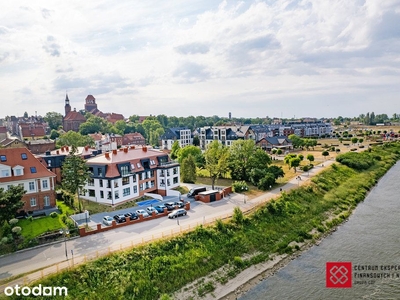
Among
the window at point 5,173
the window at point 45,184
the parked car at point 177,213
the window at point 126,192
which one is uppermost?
the window at point 5,173

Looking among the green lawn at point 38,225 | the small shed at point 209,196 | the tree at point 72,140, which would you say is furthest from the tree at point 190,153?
the tree at point 72,140

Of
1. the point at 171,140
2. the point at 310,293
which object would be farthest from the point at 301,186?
the point at 171,140

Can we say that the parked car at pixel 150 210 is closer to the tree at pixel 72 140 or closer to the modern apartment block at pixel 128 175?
the modern apartment block at pixel 128 175

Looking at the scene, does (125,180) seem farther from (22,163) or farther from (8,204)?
(8,204)

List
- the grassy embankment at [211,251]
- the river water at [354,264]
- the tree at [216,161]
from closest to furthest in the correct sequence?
the grassy embankment at [211,251], the river water at [354,264], the tree at [216,161]

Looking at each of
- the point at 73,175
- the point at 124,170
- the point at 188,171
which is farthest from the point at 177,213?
the point at 188,171

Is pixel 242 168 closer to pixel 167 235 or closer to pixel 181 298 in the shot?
pixel 167 235
